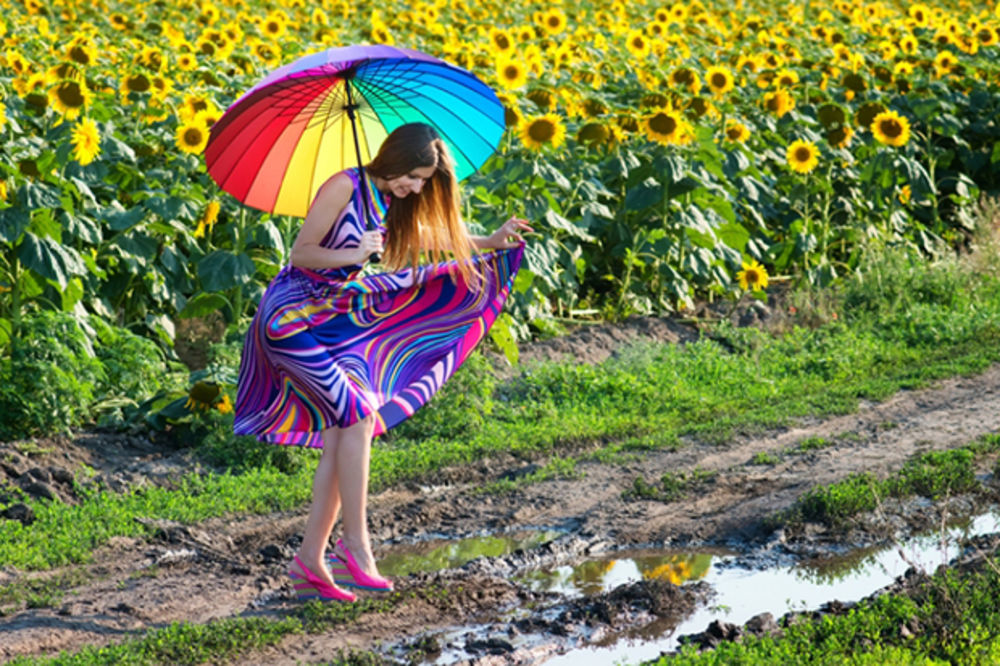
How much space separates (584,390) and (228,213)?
92.8 inches

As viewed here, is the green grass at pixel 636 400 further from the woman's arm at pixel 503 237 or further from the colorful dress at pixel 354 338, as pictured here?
the woman's arm at pixel 503 237

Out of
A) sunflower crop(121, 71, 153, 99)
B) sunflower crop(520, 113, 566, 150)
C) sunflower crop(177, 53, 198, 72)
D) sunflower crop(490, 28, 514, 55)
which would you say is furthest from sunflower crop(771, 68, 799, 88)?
sunflower crop(121, 71, 153, 99)

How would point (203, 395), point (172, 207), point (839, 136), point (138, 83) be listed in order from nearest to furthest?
point (203, 395), point (172, 207), point (138, 83), point (839, 136)

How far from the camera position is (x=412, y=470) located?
629cm

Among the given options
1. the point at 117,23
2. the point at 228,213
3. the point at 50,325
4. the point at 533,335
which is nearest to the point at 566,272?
the point at 533,335

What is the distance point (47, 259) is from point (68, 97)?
53.7 inches

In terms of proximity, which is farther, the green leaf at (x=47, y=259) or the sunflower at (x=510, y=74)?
the sunflower at (x=510, y=74)

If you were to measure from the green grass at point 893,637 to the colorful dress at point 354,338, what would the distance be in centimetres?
134

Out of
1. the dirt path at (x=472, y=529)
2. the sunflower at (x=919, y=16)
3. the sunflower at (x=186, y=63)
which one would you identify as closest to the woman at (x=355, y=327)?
the dirt path at (x=472, y=529)

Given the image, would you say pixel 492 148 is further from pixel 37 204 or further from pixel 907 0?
pixel 907 0

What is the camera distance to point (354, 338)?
4.62 m

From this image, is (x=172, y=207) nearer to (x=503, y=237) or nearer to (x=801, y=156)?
(x=503, y=237)

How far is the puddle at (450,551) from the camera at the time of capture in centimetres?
518

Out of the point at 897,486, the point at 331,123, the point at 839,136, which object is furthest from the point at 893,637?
the point at 839,136
